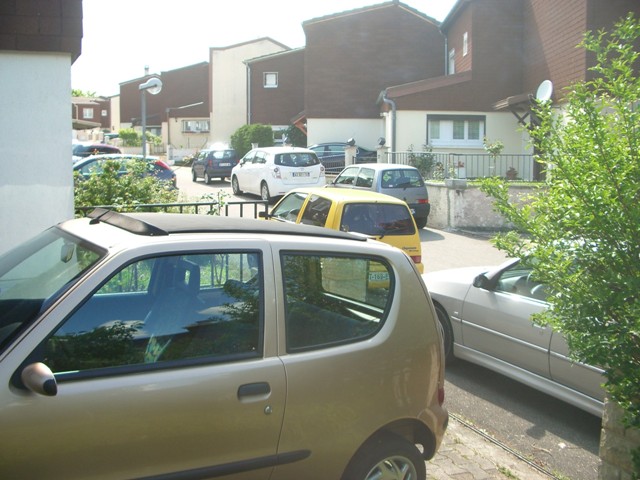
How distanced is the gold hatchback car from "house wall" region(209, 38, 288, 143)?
136 feet

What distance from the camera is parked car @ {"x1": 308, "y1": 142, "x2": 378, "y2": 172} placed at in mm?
31688

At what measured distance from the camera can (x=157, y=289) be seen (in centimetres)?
351

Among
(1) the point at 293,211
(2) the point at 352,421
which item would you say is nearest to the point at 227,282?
(2) the point at 352,421

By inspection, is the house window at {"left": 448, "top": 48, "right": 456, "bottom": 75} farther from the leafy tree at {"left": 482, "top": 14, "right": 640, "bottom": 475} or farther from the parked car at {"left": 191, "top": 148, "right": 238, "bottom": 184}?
the leafy tree at {"left": 482, "top": 14, "right": 640, "bottom": 475}

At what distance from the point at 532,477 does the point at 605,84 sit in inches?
107

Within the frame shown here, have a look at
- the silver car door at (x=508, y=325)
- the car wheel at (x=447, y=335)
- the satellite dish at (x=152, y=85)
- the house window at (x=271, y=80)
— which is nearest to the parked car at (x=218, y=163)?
the satellite dish at (x=152, y=85)

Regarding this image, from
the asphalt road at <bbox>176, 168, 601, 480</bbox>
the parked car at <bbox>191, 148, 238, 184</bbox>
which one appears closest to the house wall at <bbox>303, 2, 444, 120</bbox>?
the parked car at <bbox>191, 148, 238, 184</bbox>

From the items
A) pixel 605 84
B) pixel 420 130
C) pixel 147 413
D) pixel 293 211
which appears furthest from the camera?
pixel 420 130

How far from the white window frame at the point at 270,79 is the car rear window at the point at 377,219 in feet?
123

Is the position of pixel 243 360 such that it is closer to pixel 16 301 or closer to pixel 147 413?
pixel 147 413

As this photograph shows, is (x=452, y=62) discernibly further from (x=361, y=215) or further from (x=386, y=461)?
(x=386, y=461)

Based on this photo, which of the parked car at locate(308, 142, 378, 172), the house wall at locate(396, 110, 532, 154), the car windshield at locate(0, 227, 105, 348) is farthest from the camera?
the parked car at locate(308, 142, 378, 172)

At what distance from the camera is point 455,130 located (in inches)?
1121

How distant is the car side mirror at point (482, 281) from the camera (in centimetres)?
720
